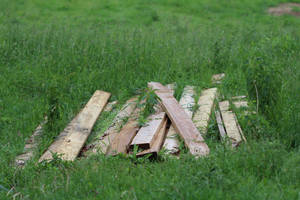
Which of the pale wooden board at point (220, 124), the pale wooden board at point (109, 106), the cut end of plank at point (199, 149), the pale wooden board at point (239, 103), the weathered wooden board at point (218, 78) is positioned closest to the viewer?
the cut end of plank at point (199, 149)

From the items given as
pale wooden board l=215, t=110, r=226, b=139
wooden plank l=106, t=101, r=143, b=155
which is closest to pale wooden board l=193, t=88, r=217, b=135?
pale wooden board l=215, t=110, r=226, b=139

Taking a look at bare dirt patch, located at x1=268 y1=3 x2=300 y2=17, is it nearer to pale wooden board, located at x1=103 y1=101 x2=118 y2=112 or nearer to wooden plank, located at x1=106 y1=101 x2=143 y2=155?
pale wooden board, located at x1=103 y1=101 x2=118 y2=112

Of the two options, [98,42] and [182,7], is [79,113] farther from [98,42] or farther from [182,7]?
[182,7]

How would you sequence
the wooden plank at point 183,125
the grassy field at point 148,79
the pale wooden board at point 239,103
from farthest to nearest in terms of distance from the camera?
the pale wooden board at point 239,103
the wooden plank at point 183,125
the grassy field at point 148,79

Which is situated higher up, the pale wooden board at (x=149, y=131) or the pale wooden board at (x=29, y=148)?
the pale wooden board at (x=149, y=131)

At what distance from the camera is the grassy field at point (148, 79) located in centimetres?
389

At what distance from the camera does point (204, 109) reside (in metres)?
5.84

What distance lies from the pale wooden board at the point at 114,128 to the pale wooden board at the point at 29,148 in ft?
2.52

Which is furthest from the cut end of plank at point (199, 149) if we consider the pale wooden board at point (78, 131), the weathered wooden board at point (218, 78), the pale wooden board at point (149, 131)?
the weathered wooden board at point (218, 78)

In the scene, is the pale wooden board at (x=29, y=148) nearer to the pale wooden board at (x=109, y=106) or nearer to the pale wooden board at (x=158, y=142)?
the pale wooden board at (x=109, y=106)

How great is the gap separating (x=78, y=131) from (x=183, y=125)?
4.85 ft

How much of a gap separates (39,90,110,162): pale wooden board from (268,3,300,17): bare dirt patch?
7.83m

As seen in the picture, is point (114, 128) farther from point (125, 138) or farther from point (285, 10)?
point (285, 10)

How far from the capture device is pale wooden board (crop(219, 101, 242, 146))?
16.0ft
